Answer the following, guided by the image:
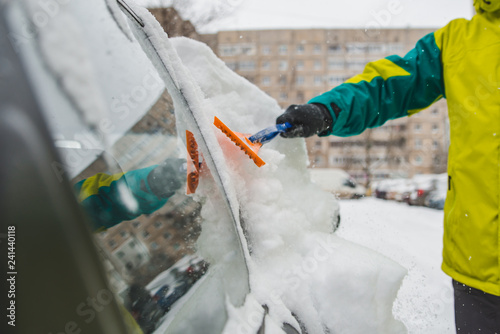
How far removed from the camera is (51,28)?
66cm

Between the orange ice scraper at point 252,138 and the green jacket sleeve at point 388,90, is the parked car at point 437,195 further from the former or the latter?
the orange ice scraper at point 252,138

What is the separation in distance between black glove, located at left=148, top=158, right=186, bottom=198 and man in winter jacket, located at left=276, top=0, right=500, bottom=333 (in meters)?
0.63

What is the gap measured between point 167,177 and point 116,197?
8.4 inches

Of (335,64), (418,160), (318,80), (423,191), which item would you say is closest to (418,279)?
(423,191)

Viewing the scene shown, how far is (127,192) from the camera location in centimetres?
77

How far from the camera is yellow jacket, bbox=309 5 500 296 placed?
1.16 meters

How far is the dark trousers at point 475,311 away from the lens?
1169 mm

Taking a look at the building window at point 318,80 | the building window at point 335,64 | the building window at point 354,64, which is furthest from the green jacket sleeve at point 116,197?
the building window at point 318,80

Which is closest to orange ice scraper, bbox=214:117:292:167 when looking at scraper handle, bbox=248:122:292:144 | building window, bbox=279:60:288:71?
scraper handle, bbox=248:122:292:144

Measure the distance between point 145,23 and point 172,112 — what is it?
11.4 inches

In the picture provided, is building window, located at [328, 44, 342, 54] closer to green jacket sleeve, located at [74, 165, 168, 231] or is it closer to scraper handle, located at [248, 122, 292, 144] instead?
scraper handle, located at [248, 122, 292, 144]

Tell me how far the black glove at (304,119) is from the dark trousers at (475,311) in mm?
836

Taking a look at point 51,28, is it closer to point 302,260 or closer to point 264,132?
point 264,132

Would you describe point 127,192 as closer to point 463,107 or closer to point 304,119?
point 304,119
